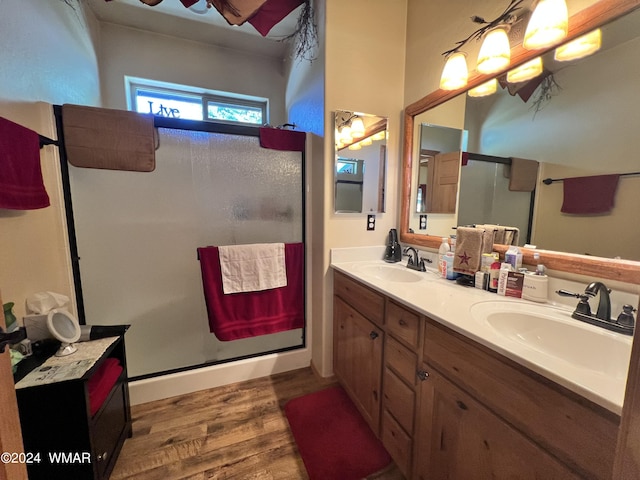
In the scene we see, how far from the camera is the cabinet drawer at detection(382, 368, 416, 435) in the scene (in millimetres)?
1067

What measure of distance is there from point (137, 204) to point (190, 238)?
0.36m

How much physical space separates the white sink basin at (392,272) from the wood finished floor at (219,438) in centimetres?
89

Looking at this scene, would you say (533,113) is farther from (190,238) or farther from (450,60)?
(190,238)

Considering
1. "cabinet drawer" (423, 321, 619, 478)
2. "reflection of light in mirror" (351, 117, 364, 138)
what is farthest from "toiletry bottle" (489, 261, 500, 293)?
"reflection of light in mirror" (351, 117, 364, 138)

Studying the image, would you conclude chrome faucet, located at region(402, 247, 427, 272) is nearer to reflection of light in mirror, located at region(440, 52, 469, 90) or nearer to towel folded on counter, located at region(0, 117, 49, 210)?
reflection of light in mirror, located at region(440, 52, 469, 90)

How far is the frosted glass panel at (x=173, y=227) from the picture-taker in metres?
1.54

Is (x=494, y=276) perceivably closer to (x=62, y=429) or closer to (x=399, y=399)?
(x=399, y=399)

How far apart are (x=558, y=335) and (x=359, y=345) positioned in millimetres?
872

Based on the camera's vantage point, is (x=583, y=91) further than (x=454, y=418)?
Yes

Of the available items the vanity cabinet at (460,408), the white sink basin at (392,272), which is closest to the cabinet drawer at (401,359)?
the vanity cabinet at (460,408)

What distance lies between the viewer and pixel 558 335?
892mm

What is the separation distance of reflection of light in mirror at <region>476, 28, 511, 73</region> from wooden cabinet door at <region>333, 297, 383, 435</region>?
4.45ft

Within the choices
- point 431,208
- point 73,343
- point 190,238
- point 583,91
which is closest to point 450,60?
point 583,91

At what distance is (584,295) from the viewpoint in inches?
35.3
